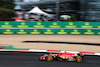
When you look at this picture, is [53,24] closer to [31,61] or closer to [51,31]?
[51,31]

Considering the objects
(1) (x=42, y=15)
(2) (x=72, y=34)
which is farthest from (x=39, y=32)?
(1) (x=42, y=15)

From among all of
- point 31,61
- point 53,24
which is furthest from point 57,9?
point 31,61

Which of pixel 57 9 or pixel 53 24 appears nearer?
pixel 53 24

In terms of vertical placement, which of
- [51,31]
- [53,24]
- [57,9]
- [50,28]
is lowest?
[51,31]

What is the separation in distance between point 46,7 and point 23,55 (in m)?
Answer: 26.4

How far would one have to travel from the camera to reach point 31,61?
5.57 metres

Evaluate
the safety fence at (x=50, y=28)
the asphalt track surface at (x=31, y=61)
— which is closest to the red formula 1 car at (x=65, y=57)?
the asphalt track surface at (x=31, y=61)

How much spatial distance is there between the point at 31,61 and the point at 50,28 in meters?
7.49

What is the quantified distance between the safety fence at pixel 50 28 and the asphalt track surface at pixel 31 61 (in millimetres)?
6496

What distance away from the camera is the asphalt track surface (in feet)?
16.9

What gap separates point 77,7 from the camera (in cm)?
2911

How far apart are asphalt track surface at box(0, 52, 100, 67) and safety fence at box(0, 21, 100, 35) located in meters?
6.50

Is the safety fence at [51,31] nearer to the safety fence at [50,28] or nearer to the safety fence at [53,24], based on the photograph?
the safety fence at [50,28]

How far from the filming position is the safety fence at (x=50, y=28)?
12.7 m
